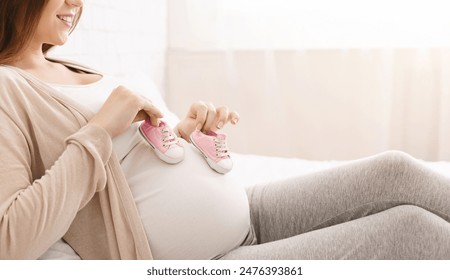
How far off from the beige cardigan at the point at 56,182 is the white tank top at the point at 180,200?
39 mm

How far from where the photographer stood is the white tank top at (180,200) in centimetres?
98

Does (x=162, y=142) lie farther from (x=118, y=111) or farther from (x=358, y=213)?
(x=358, y=213)

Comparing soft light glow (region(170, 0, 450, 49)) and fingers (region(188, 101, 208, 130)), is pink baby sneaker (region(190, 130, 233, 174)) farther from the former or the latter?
soft light glow (region(170, 0, 450, 49))

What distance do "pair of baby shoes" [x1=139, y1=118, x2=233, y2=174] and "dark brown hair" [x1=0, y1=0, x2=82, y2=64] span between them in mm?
292

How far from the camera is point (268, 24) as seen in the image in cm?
254

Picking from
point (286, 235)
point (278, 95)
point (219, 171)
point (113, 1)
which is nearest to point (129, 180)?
point (219, 171)

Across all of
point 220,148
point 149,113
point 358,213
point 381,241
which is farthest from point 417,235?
point 149,113

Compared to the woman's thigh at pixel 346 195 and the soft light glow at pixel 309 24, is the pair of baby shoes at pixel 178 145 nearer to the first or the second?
the woman's thigh at pixel 346 195

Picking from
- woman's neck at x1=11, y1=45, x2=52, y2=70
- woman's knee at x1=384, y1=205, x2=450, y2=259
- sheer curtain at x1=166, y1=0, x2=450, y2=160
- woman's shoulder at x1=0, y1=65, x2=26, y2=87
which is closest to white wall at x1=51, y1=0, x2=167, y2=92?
sheer curtain at x1=166, y1=0, x2=450, y2=160

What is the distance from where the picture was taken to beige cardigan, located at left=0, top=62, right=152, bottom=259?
832mm

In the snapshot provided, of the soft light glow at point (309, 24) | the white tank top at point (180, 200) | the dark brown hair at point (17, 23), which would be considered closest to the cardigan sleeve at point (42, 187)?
the white tank top at point (180, 200)

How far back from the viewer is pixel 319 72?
2.52 meters

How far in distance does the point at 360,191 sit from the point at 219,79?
5.43ft
